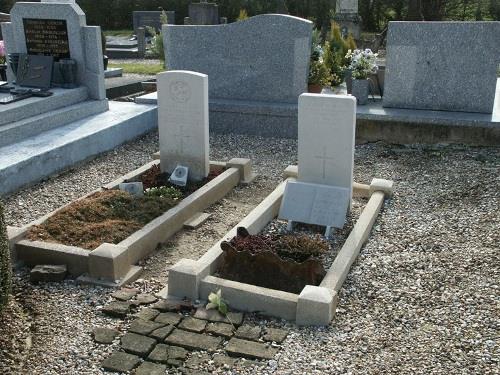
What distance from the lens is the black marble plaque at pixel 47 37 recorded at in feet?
31.9

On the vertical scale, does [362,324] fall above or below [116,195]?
below

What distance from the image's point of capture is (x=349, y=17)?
20.6m

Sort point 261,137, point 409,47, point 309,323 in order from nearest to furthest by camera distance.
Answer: point 309,323
point 409,47
point 261,137


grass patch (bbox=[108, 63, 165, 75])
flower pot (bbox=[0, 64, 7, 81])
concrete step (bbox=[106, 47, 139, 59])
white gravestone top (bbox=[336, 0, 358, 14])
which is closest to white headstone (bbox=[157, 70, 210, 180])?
flower pot (bbox=[0, 64, 7, 81])

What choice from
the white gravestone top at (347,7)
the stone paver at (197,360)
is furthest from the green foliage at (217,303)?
the white gravestone top at (347,7)

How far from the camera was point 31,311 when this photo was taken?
457 centimetres

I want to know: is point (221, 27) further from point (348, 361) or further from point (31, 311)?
point (348, 361)

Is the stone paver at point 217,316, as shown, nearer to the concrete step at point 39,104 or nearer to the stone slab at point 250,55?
the concrete step at point 39,104

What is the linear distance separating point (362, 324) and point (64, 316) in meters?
2.29

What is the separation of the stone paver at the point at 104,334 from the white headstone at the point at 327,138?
2.90 metres

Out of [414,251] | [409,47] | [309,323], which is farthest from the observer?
[409,47]

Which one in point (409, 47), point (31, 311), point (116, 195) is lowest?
point (31, 311)

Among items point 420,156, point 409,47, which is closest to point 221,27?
point 409,47

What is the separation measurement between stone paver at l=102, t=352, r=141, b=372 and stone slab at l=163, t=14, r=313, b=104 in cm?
660
